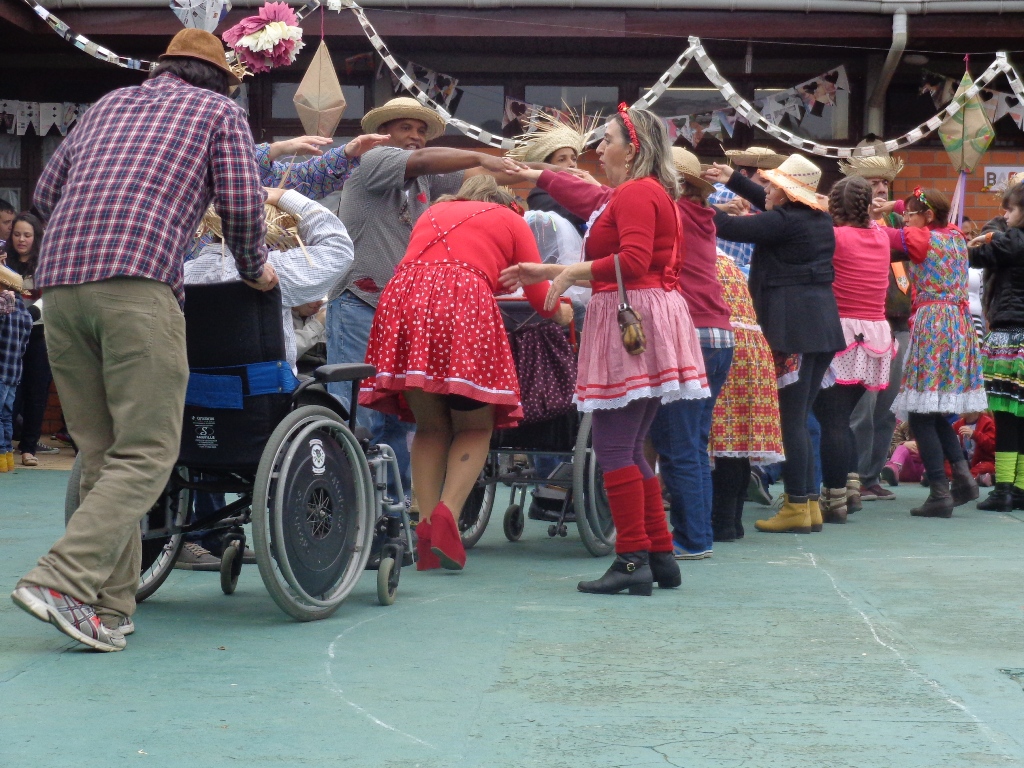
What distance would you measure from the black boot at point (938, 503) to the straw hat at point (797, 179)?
6.54 ft

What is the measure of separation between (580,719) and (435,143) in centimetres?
941

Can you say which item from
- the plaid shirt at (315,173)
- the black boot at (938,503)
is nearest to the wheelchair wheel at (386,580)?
the plaid shirt at (315,173)

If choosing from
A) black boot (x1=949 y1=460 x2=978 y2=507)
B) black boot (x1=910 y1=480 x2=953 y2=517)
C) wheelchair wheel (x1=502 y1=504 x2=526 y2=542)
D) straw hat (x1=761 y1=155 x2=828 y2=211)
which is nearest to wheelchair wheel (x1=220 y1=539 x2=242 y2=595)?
wheelchair wheel (x1=502 y1=504 x2=526 y2=542)

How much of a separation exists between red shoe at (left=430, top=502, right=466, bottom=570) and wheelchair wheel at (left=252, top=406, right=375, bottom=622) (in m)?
0.69

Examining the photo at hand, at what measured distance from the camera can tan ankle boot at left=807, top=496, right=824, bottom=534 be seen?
282 inches

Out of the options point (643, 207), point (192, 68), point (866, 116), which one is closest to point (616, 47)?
point (866, 116)

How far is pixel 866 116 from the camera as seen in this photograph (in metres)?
11.7

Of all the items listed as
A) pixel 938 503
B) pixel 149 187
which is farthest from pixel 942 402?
pixel 149 187

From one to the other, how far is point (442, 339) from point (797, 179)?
2366 millimetres

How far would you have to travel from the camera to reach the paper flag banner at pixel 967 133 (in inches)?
415

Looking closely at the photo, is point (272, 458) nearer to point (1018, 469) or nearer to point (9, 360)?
point (1018, 469)

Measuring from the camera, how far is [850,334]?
780cm

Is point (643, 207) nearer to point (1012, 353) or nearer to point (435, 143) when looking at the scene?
point (1012, 353)

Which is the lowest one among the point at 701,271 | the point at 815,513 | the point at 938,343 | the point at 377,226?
the point at 815,513
